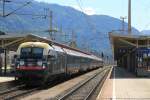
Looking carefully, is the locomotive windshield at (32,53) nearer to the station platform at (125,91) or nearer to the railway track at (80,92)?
the railway track at (80,92)

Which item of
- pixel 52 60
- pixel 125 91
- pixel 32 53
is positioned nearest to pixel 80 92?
pixel 125 91

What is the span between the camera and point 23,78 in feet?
91.5

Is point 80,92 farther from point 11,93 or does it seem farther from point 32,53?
point 11,93

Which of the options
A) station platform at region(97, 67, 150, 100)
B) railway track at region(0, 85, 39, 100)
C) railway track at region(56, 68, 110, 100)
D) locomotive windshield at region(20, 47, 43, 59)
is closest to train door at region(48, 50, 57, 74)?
locomotive windshield at region(20, 47, 43, 59)

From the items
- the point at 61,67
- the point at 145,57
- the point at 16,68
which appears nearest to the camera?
the point at 16,68

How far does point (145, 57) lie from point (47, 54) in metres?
25.3

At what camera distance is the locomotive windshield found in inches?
1108

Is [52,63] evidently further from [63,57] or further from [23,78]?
[63,57]

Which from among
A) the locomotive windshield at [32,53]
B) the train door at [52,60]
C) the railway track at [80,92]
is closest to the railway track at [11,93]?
the railway track at [80,92]

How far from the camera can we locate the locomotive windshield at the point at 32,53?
28150mm

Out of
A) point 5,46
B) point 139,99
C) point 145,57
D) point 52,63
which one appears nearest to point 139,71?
point 145,57

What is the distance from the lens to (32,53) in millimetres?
28359

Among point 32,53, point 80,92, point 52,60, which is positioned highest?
point 32,53

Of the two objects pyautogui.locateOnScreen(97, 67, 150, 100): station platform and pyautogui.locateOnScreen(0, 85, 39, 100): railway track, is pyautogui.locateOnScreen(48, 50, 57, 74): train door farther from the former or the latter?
pyautogui.locateOnScreen(97, 67, 150, 100): station platform
